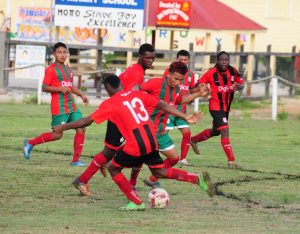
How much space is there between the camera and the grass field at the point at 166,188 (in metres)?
10.9

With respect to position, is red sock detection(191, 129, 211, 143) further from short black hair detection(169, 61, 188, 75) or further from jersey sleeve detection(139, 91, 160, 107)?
jersey sleeve detection(139, 91, 160, 107)

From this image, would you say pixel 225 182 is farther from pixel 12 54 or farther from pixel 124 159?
pixel 12 54

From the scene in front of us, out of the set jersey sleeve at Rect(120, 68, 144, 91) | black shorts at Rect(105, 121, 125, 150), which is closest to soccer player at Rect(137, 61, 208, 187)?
black shorts at Rect(105, 121, 125, 150)

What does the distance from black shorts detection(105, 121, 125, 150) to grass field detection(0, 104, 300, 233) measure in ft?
2.19

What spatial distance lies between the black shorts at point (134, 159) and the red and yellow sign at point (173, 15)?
23.0 m

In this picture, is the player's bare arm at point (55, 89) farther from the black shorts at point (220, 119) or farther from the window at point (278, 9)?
the window at point (278, 9)

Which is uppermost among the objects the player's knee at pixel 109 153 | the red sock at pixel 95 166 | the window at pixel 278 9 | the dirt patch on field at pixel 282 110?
the window at pixel 278 9

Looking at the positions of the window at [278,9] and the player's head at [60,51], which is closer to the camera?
the player's head at [60,51]

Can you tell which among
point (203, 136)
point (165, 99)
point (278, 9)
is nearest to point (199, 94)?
point (165, 99)

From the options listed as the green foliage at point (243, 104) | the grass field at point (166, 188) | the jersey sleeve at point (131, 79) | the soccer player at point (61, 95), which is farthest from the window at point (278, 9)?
the jersey sleeve at point (131, 79)

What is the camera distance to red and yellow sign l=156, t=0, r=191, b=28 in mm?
34750

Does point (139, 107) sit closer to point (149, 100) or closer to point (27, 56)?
point (149, 100)

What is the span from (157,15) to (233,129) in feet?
35.9

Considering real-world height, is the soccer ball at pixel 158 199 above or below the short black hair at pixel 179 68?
below
